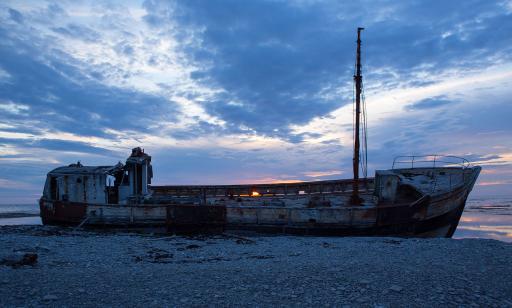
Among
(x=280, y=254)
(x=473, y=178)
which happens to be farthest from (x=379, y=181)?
(x=280, y=254)

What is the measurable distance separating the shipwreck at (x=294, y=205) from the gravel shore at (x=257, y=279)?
5.80m

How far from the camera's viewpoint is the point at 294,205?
20.4 m

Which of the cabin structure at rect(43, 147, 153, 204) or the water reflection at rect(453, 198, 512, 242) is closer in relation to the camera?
the cabin structure at rect(43, 147, 153, 204)

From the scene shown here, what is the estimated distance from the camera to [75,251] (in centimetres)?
1126

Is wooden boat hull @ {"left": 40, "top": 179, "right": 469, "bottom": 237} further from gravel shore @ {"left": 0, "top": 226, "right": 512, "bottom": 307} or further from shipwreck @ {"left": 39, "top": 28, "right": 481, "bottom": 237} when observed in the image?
gravel shore @ {"left": 0, "top": 226, "right": 512, "bottom": 307}

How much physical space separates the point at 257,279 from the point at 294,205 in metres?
13.4

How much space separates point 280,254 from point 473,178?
14.0 meters

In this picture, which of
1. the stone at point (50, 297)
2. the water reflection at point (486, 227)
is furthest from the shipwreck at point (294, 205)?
the stone at point (50, 297)

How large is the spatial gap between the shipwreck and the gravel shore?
580 cm

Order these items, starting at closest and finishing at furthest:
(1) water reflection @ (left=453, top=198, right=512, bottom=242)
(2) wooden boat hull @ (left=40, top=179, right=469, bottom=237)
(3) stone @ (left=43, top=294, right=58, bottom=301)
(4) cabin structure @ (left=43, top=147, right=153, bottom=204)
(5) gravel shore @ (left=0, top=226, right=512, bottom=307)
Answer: (3) stone @ (left=43, top=294, right=58, bottom=301)
(5) gravel shore @ (left=0, top=226, right=512, bottom=307)
(2) wooden boat hull @ (left=40, top=179, right=469, bottom=237)
(4) cabin structure @ (left=43, top=147, right=153, bottom=204)
(1) water reflection @ (left=453, top=198, right=512, bottom=242)

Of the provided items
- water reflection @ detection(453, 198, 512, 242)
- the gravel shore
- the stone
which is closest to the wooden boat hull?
water reflection @ detection(453, 198, 512, 242)

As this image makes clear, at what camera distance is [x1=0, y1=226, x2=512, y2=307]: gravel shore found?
5.94m

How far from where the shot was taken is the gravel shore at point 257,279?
234 inches

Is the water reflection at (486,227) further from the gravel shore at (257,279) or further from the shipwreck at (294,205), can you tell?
the gravel shore at (257,279)
